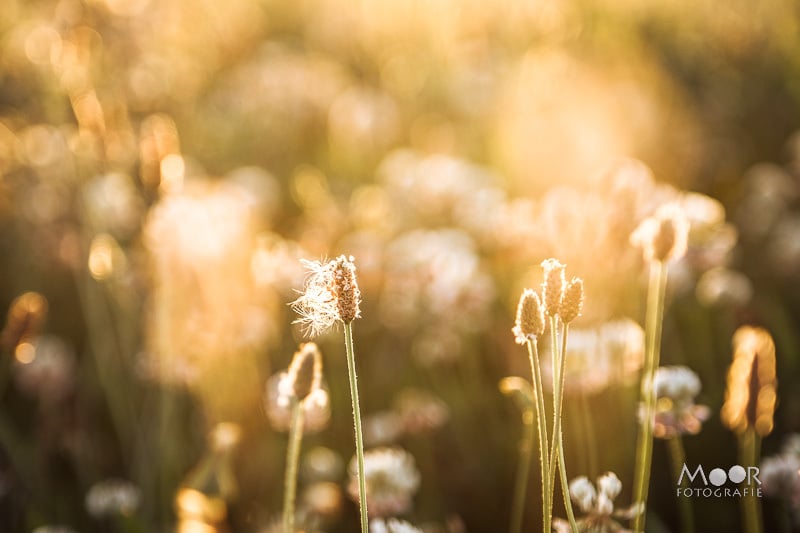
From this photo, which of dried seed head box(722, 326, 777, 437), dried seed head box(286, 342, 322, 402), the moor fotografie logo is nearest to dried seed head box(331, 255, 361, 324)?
dried seed head box(286, 342, 322, 402)

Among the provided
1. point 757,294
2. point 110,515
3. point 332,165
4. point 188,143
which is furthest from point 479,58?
point 110,515

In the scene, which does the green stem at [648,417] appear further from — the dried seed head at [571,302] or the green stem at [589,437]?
the dried seed head at [571,302]

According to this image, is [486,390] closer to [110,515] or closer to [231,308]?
[231,308]

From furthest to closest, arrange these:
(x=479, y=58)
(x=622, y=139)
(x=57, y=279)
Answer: (x=479, y=58)
(x=622, y=139)
(x=57, y=279)

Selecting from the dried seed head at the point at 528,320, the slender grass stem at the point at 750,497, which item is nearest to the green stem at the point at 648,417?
the slender grass stem at the point at 750,497

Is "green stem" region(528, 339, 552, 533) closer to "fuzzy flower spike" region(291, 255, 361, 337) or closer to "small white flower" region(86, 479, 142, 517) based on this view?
"fuzzy flower spike" region(291, 255, 361, 337)

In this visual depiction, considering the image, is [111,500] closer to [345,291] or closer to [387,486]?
[387,486]

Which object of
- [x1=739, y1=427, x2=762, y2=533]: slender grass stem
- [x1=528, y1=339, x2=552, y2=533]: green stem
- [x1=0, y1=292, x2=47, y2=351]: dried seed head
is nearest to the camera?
[x1=528, y1=339, x2=552, y2=533]: green stem

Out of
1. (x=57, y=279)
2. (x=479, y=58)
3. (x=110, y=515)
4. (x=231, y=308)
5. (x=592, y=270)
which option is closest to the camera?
(x=110, y=515)
